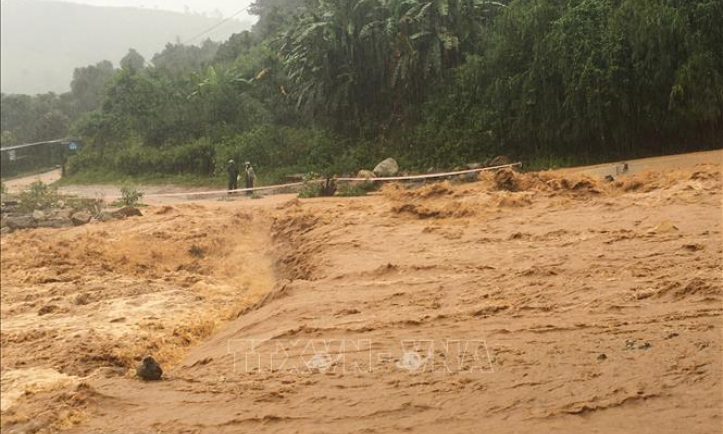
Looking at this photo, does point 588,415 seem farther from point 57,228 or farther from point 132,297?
point 57,228

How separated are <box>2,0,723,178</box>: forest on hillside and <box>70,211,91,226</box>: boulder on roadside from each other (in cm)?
511

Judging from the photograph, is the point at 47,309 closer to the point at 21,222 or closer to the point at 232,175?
the point at 21,222

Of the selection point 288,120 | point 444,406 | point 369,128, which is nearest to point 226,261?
point 444,406

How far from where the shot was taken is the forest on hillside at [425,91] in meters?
11.7

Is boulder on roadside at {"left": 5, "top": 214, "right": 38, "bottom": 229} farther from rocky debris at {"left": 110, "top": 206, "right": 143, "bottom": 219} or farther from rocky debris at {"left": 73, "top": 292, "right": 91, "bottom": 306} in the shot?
rocky debris at {"left": 110, "top": 206, "right": 143, "bottom": 219}

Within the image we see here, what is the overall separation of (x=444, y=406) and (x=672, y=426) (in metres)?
1.03

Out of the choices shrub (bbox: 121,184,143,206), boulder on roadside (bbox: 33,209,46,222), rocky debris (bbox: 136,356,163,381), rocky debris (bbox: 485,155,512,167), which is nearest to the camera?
rocky debris (bbox: 136,356,163,381)

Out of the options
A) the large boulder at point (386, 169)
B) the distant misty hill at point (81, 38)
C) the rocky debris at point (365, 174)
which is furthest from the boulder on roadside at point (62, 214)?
the large boulder at point (386, 169)

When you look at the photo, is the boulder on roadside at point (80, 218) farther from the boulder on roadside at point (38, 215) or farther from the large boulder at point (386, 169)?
the large boulder at point (386, 169)

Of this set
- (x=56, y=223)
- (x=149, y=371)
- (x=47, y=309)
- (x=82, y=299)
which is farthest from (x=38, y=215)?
(x=149, y=371)

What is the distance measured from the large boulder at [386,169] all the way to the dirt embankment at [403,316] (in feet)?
19.0

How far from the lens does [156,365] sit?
4582 millimetres

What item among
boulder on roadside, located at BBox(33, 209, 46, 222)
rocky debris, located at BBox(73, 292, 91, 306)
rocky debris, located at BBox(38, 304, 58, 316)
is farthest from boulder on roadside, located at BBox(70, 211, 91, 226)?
rocky debris, located at BBox(38, 304, 58, 316)

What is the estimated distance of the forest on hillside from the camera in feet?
38.3
